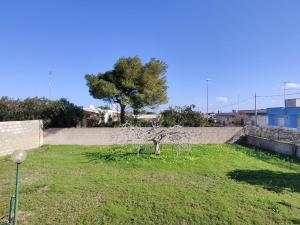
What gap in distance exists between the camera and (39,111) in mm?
18562

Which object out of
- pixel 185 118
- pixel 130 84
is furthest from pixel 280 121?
pixel 130 84

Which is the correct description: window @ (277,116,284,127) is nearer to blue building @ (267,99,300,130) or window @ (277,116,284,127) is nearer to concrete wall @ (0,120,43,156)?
blue building @ (267,99,300,130)

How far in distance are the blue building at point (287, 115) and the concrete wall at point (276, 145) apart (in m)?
10.0

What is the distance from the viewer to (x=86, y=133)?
59.7 ft

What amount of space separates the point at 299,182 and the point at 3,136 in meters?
11.9

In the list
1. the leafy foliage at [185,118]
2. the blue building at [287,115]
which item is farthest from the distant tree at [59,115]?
the blue building at [287,115]

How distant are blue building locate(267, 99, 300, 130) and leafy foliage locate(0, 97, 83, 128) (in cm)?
1903

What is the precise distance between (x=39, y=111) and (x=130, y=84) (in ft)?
19.1

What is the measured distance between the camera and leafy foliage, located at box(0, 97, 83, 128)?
18.0 metres

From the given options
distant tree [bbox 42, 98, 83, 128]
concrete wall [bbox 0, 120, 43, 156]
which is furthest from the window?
concrete wall [bbox 0, 120, 43, 156]

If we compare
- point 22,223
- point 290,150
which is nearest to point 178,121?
point 290,150

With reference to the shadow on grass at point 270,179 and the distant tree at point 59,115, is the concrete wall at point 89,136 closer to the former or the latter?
the distant tree at point 59,115

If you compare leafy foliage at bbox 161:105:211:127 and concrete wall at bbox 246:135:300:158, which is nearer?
concrete wall at bbox 246:135:300:158

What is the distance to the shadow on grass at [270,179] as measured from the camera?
8.02 meters
